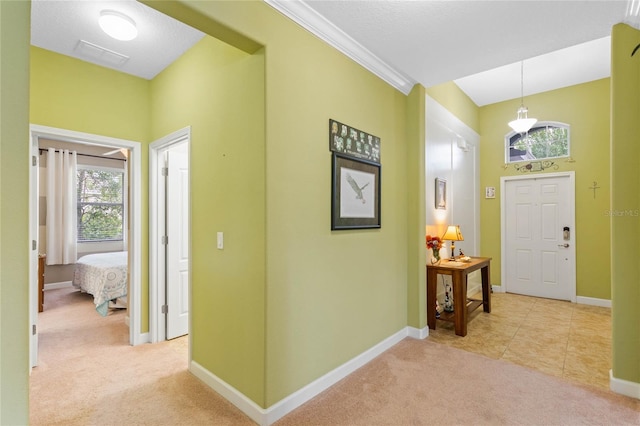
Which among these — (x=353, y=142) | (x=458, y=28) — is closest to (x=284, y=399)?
(x=353, y=142)

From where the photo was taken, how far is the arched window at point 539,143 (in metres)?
4.89

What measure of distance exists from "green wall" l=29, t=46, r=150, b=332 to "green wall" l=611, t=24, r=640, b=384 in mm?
4052

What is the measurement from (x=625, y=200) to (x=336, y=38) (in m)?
2.43

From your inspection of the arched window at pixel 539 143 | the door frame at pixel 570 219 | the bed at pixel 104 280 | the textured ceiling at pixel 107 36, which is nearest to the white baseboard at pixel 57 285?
the bed at pixel 104 280

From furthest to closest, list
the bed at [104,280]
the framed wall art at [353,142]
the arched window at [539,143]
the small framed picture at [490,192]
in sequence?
the small framed picture at [490,192] → the arched window at [539,143] → the bed at [104,280] → the framed wall art at [353,142]

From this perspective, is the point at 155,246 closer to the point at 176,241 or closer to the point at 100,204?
the point at 176,241

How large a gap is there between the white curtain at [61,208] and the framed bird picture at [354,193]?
5.75 metres

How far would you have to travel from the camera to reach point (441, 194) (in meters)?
4.04

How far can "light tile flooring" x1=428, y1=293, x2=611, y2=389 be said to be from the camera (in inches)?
108

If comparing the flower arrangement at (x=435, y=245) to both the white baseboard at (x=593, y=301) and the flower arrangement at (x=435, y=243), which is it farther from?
the white baseboard at (x=593, y=301)

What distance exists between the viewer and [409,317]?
11.3ft

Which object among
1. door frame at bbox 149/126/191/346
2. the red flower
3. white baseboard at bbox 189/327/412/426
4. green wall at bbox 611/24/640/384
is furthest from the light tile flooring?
door frame at bbox 149/126/191/346

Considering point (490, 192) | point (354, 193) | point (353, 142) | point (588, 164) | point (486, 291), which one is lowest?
point (486, 291)

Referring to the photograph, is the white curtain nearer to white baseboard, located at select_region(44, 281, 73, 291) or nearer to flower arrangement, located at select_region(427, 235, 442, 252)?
white baseboard, located at select_region(44, 281, 73, 291)
